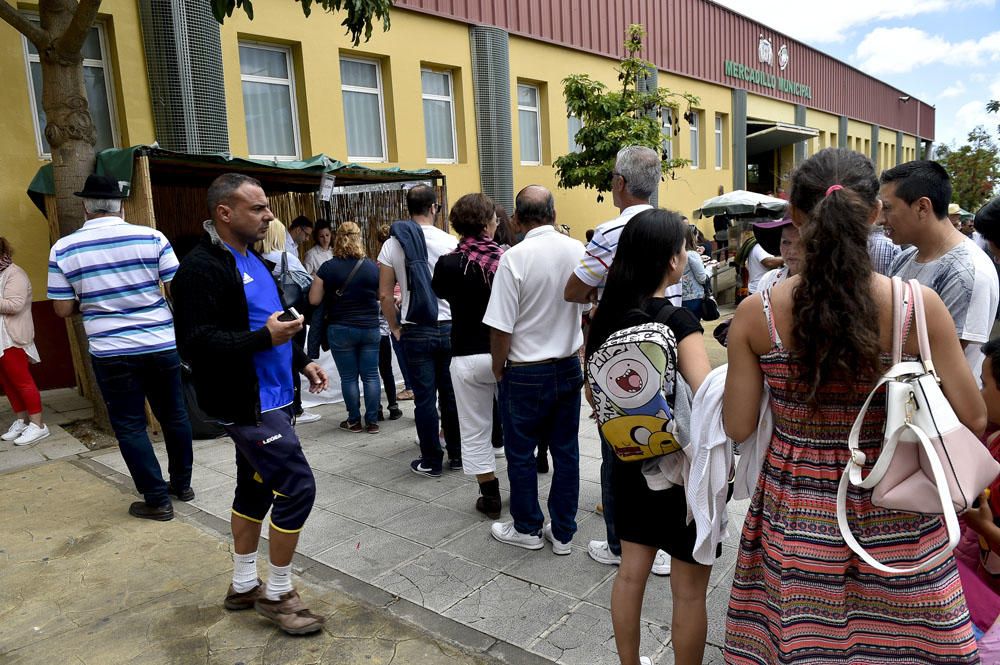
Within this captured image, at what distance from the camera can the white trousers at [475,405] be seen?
3857 millimetres

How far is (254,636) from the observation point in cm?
283

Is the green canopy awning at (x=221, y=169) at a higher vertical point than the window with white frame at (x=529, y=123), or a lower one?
lower

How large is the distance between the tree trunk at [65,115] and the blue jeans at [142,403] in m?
1.68

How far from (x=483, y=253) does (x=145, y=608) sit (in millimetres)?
2396

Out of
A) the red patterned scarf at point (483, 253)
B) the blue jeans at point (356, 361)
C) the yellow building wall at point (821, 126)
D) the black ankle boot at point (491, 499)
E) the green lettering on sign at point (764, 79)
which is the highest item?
the green lettering on sign at point (764, 79)

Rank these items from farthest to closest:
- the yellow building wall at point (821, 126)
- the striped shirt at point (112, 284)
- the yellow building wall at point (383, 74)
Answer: the yellow building wall at point (821, 126), the yellow building wall at point (383, 74), the striped shirt at point (112, 284)

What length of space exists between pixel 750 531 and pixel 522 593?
1.49 meters

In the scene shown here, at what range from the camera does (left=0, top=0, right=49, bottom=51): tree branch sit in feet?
16.5

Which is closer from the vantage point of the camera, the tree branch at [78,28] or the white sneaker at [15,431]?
the tree branch at [78,28]

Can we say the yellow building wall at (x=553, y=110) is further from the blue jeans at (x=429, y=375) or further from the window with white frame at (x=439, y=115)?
the blue jeans at (x=429, y=375)

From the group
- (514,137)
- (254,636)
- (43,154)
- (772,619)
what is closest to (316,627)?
(254,636)

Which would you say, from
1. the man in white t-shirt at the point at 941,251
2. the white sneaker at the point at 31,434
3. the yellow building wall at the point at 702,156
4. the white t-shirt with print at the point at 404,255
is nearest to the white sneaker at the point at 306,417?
the white sneaker at the point at 31,434

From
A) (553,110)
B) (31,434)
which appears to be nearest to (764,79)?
(553,110)

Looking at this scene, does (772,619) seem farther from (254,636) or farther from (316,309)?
(316,309)
